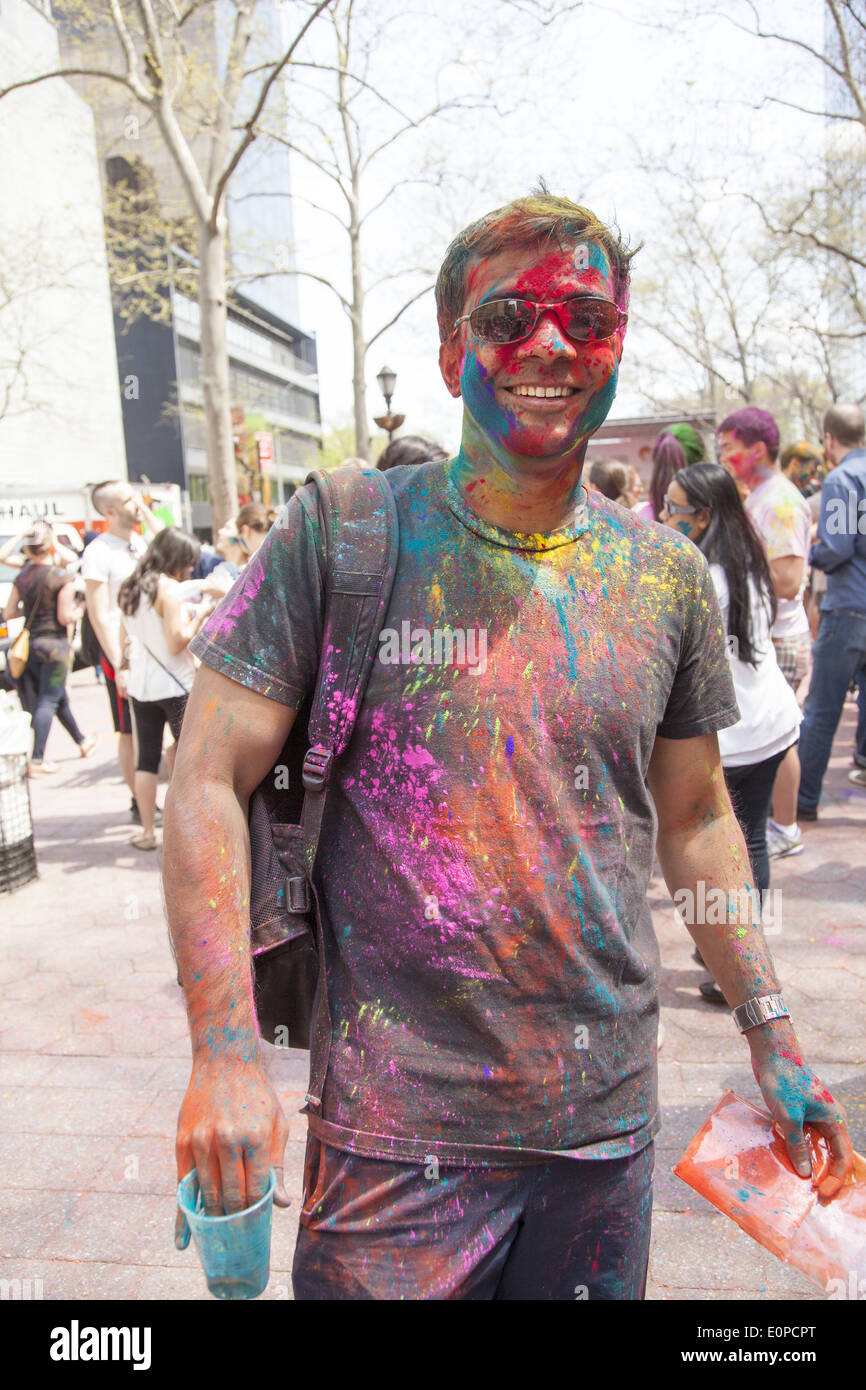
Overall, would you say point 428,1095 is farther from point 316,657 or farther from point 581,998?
point 316,657

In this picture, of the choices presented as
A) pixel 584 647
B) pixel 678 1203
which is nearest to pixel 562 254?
pixel 584 647

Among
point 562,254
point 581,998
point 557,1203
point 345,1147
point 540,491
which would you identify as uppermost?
point 562,254

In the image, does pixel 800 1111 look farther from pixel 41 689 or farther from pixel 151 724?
pixel 41 689

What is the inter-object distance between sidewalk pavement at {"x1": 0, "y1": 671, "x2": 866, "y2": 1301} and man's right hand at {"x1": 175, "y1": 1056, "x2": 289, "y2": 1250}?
59.6 inches

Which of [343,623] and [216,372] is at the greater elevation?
[216,372]

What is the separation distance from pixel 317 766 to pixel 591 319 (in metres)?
0.71

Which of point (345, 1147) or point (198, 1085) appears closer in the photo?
point (198, 1085)

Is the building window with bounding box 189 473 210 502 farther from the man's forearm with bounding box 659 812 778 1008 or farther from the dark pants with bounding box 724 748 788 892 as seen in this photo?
the man's forearm with bounding box 659 812 778 1008

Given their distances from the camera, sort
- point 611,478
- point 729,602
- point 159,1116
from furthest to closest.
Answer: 1. point 611,478
2. point 729,602
3. point 159,1116

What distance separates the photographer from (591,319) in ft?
4.65

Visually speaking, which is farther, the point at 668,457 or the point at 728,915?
the point at 668,457

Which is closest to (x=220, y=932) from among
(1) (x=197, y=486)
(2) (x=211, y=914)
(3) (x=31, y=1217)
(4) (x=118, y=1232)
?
(2) (x=211, y=914)

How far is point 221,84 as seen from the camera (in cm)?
1273

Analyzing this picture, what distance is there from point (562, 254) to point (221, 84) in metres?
13.5
